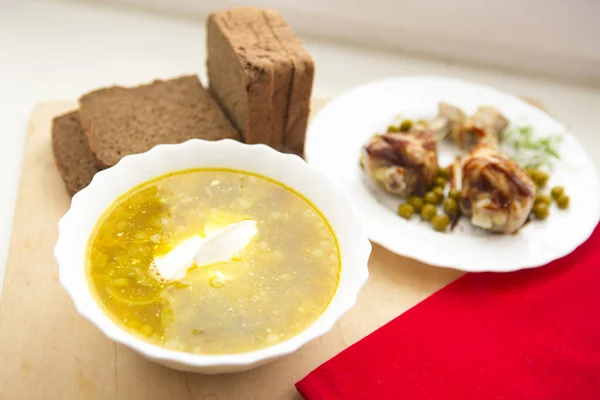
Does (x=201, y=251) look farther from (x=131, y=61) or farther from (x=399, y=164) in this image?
(x=131, y=61)

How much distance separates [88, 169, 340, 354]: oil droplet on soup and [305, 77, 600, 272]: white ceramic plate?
0.45 m

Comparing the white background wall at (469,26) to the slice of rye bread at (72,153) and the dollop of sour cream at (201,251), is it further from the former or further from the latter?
the dollop of sour cream at (201,251)

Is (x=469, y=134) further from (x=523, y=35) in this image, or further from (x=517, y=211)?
(x=523, y=35)

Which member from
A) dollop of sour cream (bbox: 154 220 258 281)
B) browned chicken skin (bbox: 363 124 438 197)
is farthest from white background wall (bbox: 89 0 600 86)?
dollop of sour cream (bbox: 154 220 258 281)

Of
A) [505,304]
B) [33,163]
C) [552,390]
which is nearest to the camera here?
[552,390]

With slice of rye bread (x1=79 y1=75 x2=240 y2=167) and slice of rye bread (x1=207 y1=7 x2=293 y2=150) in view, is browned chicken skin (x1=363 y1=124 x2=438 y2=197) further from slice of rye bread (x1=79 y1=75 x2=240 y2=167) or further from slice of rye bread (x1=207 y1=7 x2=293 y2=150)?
slice of rye bread (x1=79 y1=75 x2=240 y2=167)

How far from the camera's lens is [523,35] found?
10.6 ft

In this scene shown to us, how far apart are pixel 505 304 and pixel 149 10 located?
8.11ft

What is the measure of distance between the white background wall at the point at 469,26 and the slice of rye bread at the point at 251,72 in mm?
887

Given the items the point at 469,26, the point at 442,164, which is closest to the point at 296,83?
the point at 442,164

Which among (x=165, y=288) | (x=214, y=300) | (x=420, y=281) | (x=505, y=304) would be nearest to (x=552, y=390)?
(x=505, y=304)

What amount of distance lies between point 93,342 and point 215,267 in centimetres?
50

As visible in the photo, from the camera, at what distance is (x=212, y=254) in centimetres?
167

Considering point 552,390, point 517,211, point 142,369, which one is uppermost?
point 517,211
